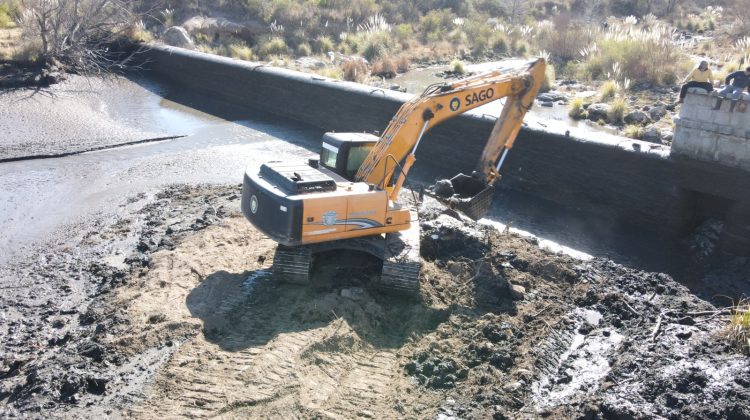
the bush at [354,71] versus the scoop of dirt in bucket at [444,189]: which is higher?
the scoop of dirt in bucket at [444,189]

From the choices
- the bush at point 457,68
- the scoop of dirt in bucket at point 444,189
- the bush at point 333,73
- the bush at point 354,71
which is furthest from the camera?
the bush at point 457,68

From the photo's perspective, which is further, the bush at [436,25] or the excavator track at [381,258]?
the bush at [436,25]

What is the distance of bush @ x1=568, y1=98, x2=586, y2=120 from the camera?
18766 millimetres

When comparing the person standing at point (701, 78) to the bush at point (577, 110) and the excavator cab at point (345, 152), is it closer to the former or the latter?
the excavator cab at point (345, 152)

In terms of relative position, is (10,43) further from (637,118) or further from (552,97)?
(637,118)

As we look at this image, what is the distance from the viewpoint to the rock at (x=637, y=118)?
17127mm

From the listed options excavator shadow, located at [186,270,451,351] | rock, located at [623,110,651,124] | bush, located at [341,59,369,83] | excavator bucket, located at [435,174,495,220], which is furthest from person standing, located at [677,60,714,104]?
bush, located at [341,59,369,83]

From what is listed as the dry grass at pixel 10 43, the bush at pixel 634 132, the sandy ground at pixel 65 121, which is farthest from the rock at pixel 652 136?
the dry grass at pixel 10 43

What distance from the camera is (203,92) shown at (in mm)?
22125

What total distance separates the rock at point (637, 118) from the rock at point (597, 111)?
674mm

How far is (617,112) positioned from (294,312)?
41.0 feet

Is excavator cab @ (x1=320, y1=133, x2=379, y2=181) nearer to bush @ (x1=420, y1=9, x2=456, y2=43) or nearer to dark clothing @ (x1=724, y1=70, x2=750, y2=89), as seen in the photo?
dark clothing @ (x1=724, y1=70, x2=750, y2=89)

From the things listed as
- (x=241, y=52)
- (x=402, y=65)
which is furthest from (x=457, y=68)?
(x=241, y=52)

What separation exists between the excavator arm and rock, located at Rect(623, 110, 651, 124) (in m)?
7.54
